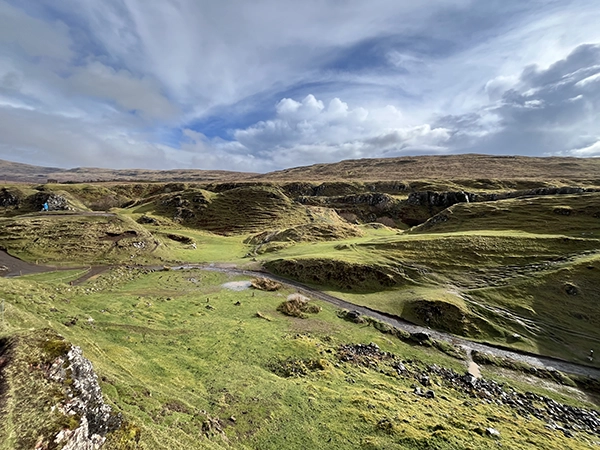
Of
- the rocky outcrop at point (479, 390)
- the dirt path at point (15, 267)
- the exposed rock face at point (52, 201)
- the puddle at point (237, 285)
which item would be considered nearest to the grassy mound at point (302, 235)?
the puddle at point (237, 285)

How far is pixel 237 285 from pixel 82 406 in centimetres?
3054

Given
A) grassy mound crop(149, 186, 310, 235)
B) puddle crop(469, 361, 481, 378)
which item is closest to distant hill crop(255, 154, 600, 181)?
grassy mound crop(149, 186, 310, 235)

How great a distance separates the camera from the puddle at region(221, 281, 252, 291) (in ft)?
120

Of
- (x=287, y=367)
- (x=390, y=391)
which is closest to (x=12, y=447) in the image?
(x=287, y=367)

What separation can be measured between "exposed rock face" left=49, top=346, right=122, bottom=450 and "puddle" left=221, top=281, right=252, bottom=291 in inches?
1099

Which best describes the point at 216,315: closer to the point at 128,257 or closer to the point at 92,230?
the point at 128,257

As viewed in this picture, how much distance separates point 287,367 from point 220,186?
389 feet

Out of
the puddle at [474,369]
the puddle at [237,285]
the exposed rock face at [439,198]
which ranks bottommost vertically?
the puddle at [474,369]

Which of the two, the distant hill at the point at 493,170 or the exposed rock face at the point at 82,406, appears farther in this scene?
the distant hill at the point at 493,170

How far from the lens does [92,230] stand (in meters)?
48.8

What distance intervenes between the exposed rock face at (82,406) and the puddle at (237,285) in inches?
1099

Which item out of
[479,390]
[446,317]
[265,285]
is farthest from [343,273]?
[479,390]

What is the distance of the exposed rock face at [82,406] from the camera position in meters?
6.80

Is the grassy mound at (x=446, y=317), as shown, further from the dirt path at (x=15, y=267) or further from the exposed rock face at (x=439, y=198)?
the exposed rock face at (x=439, y=198)
